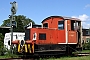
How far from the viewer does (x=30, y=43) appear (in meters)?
14.3

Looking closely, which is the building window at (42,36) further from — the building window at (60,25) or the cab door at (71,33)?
the cab door at (71,33)

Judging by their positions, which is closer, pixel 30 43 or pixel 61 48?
pixel 30 43

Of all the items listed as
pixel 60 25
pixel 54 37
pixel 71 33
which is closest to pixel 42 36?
pixel 54 37

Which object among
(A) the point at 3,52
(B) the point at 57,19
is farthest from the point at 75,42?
(A) the point at 3,52

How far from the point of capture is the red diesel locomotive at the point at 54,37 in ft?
47.8

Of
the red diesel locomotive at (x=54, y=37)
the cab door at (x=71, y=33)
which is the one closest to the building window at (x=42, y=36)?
the red diesel locomotive at (x=54, y=37)

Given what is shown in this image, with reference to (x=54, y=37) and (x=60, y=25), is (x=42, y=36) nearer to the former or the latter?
(x=54, y=37)

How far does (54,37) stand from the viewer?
52.0ft

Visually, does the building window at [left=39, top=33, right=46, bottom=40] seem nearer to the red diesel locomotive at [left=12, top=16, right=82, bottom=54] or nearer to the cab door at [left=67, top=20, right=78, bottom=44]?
the red diesel locomotive at [left=12, top=16, right=82, bottom=54]

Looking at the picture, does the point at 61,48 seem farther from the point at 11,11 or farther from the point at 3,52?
the point at 3,52

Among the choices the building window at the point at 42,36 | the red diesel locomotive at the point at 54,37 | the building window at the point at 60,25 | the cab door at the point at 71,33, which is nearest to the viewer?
the red diesel locomotive at the point at 54,37

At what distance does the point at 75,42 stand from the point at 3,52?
321 inches

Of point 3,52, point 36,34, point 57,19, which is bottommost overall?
point 3,52

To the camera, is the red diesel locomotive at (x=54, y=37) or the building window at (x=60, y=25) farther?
the building window at (x=60, y=25)
